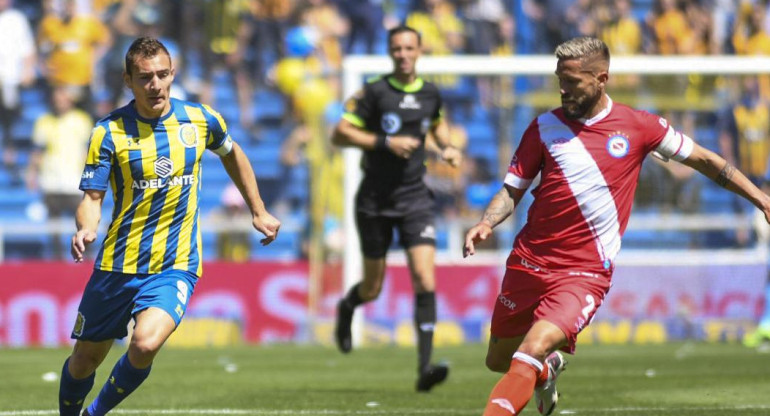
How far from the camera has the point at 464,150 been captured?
17891 mm

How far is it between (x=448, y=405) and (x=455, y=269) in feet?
25.5

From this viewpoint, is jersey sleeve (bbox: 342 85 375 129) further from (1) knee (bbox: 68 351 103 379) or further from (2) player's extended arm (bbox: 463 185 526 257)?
(1) knee (bbox: 68 351 103 379)

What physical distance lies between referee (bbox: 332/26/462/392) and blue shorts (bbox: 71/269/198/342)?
382 centimetres

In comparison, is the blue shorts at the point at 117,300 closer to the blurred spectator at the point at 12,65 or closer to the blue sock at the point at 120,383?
the blue sock at the point at 120,383

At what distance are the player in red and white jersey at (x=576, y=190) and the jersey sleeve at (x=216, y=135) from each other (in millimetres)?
1581

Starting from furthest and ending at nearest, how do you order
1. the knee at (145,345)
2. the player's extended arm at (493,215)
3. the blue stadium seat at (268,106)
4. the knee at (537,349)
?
1. the blue stadium seat at (268,106)
2. the knee at (145,345)
3. the player's extended arm at (493,215)
4. the knee at (537,349)

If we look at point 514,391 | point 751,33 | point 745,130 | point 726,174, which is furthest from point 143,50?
point 751,33

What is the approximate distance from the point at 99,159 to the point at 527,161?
7.26ft

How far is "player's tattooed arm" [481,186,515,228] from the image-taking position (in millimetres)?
6559

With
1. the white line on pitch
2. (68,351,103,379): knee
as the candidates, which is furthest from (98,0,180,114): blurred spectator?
(68,351,103,379): knee

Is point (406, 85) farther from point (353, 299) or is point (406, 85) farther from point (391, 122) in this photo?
point (353, 299)

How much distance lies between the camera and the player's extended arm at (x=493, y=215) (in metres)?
6.27

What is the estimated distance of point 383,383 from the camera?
1051 cm

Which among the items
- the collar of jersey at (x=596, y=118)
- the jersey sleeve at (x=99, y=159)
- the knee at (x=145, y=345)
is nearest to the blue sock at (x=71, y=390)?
the knee at (x=145, y=345)
